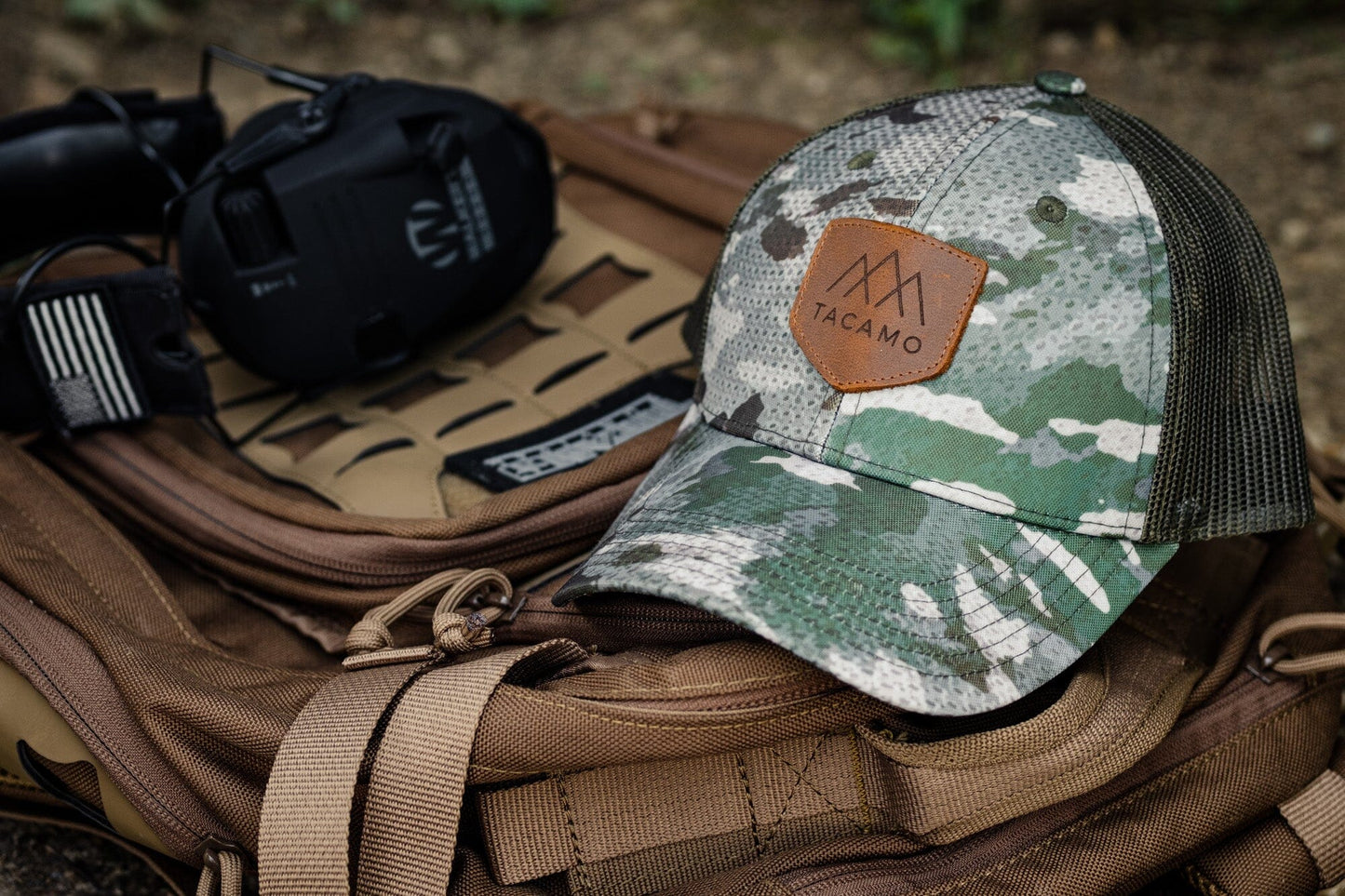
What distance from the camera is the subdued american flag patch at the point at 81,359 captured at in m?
1.35

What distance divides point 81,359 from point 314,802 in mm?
697

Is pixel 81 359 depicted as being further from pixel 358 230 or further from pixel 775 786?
pixel 775 786

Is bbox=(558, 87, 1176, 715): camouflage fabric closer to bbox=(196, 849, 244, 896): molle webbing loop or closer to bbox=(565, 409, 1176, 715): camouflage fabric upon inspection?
bbox=(565, 409, 1176, 715): camouflage fabric

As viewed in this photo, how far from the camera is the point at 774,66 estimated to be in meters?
3.12

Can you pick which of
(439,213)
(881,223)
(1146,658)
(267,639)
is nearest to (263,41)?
(439,213)

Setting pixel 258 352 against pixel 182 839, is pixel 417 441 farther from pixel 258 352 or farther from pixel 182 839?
→ pixel 182 839

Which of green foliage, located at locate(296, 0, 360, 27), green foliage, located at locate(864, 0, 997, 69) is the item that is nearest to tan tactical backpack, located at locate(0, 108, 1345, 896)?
green foliage, located at locate(864, 0, 997, 69)

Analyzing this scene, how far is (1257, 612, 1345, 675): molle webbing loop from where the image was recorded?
3.78 feet

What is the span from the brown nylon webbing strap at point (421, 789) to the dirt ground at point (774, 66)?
165 centimetres

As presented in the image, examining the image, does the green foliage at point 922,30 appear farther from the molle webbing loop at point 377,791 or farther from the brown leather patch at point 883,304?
the molle webbing loop at point 377,791

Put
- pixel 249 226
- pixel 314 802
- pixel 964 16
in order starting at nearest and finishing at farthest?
pixel 314 802, pixel 249 226, pixel 964 16

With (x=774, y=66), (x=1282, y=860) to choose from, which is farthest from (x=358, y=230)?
(x=774, y=66)

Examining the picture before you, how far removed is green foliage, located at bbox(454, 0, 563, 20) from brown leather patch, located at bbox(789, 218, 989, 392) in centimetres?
246

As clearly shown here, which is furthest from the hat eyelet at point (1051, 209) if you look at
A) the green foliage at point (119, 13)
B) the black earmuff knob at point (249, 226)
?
the green foliage at point (119, 13)
